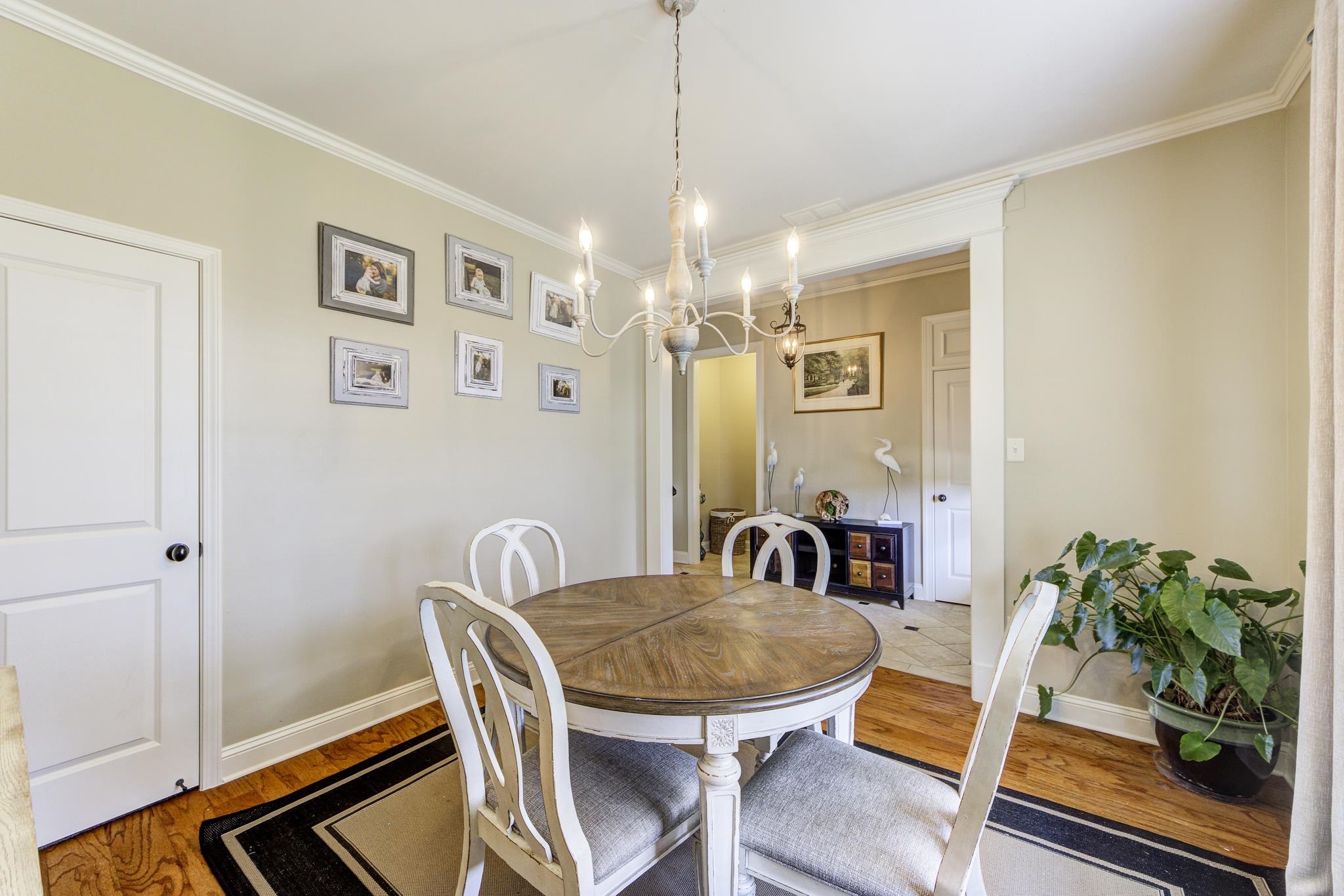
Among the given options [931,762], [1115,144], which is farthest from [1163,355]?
[931,762]

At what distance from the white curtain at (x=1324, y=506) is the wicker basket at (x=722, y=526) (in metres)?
4.36

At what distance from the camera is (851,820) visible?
1.07m

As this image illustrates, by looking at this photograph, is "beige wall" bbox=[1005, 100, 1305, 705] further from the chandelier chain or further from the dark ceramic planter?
the chandelier chain

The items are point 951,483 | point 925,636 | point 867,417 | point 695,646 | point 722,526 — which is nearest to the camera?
point 695,646

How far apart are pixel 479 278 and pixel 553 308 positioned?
A: 501 millimetres

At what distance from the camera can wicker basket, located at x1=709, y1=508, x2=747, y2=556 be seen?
5.69 meters

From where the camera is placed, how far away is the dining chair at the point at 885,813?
3.01 ft

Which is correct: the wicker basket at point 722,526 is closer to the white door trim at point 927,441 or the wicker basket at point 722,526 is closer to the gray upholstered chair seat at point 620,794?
the white door trim at point 927,441

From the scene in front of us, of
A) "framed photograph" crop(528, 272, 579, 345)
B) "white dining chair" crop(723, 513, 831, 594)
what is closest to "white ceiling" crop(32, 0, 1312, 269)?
"framed photograph" crop(528, 272, 579, 345)

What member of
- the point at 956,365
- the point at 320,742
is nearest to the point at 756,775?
the point at 320,742

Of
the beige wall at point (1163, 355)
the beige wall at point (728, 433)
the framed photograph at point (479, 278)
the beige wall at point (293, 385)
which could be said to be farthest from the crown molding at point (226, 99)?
the beige wall at point (728, 433)

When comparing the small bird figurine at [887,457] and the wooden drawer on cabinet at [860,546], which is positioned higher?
the small bird figurine at [887,457]

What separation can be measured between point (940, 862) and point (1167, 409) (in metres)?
2.12

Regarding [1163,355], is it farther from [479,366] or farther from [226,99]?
[226,99]
